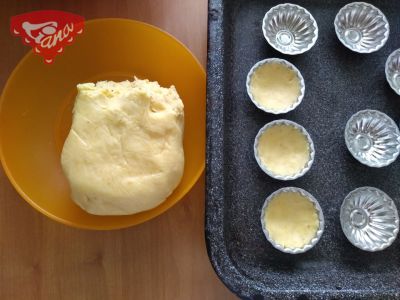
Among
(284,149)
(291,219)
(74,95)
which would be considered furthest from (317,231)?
(74,95)

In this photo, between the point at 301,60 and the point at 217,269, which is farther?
the point at 301,60

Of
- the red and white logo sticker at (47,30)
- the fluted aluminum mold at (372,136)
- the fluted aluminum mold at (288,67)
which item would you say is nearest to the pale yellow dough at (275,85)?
the fluted aluminum mold at (288,67)

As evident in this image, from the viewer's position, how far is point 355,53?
2.73ft

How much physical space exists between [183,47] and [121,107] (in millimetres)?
181

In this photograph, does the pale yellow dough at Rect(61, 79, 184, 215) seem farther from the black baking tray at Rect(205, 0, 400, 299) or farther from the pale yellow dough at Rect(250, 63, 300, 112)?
the pale yellow dough at Rect(250, 63, 300, 112)

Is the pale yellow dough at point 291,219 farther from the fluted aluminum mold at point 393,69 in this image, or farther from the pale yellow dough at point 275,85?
the fluted aluminum mold at point 393,69

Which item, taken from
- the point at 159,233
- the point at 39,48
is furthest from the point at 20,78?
the point at 159,233

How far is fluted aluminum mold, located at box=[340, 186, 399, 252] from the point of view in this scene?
0.75 meters

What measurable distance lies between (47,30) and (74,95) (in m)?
0.13

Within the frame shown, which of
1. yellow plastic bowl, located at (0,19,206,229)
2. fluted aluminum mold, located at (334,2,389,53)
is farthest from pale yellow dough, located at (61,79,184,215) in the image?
fluted aluminum mold, located at (334,2,389,53)

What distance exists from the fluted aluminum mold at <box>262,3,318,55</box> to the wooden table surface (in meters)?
0.32

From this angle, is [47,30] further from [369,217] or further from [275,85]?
[369,217]

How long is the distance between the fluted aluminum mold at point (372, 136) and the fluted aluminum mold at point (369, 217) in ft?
0.22

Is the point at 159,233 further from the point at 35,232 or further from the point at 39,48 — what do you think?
the point at 39,48
